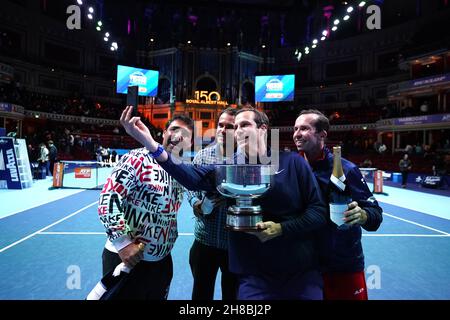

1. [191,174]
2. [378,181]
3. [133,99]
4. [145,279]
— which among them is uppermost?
[133,99]

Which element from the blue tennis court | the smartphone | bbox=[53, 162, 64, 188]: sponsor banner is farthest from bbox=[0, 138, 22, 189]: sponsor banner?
the smartphone

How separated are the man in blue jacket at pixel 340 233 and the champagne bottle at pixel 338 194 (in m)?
0.16

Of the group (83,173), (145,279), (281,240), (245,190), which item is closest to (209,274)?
(145,279)

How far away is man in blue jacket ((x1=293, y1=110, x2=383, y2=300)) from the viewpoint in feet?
6.63

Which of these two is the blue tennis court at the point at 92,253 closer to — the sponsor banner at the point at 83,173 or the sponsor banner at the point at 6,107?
the sponsor banner at the point at 83,173

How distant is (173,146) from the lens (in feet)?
7.02

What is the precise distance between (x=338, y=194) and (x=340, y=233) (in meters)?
0.41

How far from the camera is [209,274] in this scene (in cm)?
247

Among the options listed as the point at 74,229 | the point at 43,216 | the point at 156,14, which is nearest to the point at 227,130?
the point at 74,229

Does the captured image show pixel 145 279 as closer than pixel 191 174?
No

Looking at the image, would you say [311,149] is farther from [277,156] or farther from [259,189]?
[259,189]

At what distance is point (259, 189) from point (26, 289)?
3408 mm

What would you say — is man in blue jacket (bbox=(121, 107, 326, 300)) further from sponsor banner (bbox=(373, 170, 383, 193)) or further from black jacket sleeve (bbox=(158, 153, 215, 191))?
sponsor banner (bbox=(373, 170, 383, 193))

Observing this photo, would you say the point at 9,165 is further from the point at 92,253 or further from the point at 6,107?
the point at 6,107
